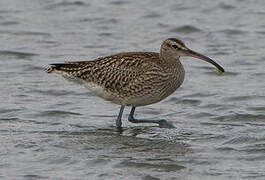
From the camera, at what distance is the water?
991 cm

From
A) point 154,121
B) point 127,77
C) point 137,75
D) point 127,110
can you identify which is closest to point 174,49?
point 137,75

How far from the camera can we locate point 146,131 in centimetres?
1197

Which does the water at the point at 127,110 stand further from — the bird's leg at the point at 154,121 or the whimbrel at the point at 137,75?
the whimbrel at the point at 137,75

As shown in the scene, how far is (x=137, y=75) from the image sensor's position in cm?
1172

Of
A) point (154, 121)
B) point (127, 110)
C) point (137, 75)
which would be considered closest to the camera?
point (137, 75)

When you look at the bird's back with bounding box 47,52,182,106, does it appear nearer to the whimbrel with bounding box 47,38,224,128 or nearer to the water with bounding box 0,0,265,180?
the whimbrel with bounding box 47,38,224,128

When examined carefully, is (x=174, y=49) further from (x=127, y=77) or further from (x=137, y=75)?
(x=127, y=77)

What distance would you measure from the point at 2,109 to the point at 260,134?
410 cm

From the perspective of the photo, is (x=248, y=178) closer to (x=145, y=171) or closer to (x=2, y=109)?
(x=145, y=171)

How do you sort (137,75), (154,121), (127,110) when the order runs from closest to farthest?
(137,75)
(154,121)
(127,110)

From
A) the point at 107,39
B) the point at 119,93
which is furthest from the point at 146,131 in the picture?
the point at 107,39

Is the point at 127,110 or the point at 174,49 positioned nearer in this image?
the point at 174,49

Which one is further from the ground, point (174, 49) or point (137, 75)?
point (174, 49)

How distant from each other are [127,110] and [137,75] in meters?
1.86
